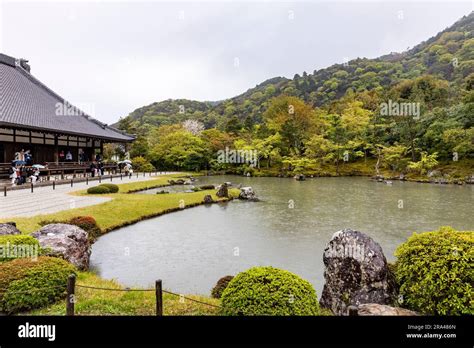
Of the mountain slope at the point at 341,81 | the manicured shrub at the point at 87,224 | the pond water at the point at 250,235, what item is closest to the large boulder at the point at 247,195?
the pond water at the point at 250,235

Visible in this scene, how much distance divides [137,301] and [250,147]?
1685 inches

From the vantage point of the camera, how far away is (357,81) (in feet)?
313

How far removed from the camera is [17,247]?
6750 mm

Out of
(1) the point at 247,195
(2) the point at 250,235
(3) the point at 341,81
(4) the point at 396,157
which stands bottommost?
(2) the point at 250,235

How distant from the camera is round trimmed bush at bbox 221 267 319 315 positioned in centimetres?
438

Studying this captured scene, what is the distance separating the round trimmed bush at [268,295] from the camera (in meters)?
4.38

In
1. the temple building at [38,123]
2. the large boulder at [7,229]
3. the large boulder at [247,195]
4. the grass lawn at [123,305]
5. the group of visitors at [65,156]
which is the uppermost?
the temple building at [38,123]

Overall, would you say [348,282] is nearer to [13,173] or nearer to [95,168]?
[13,173]

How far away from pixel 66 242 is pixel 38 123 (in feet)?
62.0

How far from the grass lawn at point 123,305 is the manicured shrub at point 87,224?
195 inches

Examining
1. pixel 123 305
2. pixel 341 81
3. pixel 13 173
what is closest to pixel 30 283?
pixel 123 305

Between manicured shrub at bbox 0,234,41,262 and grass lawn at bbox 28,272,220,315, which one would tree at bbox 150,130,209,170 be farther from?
grass lawn at bbox 28,272,220,315

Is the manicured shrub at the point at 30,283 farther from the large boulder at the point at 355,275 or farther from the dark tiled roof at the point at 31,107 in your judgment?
the dark tiled roof at the point at 31,107
